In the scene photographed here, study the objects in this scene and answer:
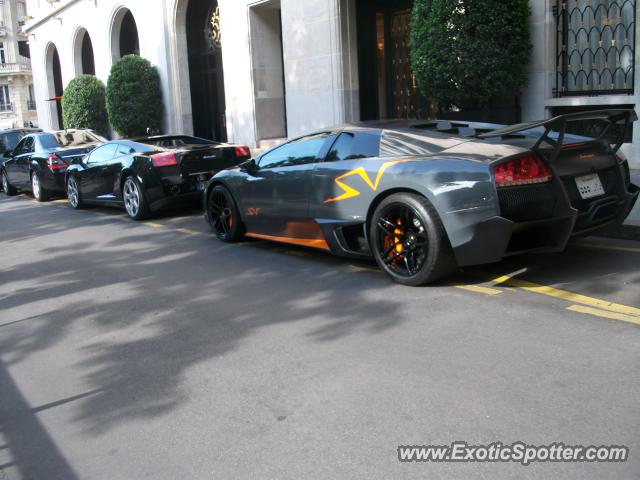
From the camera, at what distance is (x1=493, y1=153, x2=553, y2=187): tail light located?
209 inches

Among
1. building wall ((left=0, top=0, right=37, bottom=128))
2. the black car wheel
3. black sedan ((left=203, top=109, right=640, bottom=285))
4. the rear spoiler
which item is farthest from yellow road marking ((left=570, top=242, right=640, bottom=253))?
building wall ((left=0, top=0, right=37, bottom=128))

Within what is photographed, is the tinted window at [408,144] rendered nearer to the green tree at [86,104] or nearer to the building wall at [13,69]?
the green tree at [86,104]

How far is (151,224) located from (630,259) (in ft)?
22.7

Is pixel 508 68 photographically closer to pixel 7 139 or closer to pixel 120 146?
pixel 120 146

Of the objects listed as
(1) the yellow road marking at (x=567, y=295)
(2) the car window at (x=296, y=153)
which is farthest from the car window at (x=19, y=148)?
(1) the yellow road marking at (x=567, y=295)

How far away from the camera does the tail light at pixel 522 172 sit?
531 centimetres

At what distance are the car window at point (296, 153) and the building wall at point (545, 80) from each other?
6.01 meters

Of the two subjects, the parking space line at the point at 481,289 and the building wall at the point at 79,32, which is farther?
the building wall at the point at 79,32

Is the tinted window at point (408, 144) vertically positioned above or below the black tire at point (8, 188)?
above

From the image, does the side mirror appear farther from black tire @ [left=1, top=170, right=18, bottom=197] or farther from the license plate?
black tire @ [left=1, top=170, right=18, bottom=197]

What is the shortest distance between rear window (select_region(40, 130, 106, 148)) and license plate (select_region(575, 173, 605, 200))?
39.6 feet

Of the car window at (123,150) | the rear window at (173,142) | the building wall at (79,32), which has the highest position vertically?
the building wall at (79,32)

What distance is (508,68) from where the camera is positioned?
36.4ft

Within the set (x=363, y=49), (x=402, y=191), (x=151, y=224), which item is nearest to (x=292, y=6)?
(x=363, y=49)
